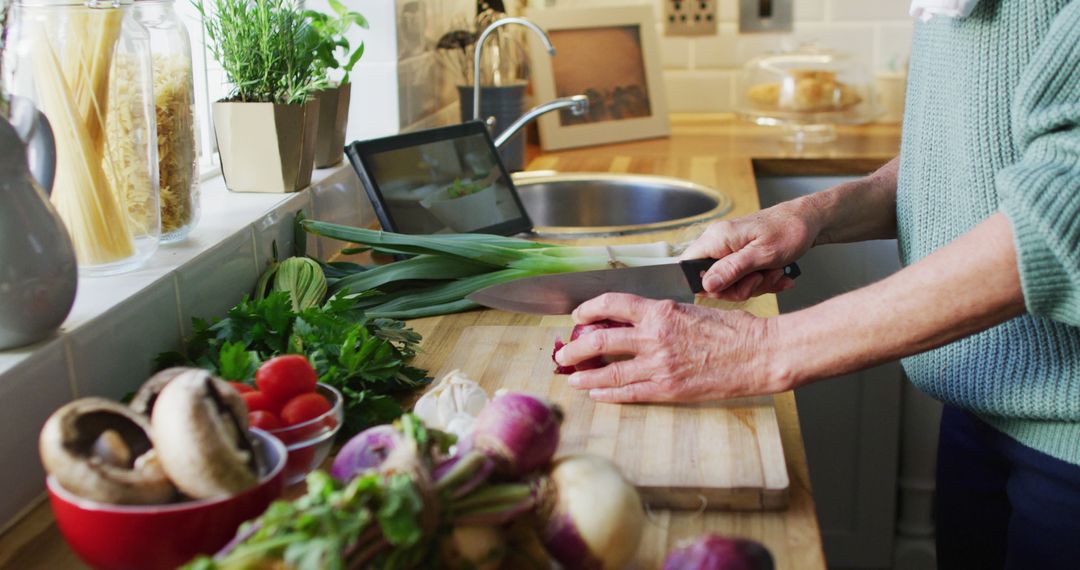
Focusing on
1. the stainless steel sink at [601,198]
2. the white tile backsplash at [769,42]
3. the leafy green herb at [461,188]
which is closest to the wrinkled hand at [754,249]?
the leafy green herb at [461,188]

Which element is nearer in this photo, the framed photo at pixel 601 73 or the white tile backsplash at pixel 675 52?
the framed photo at pixel 601 73

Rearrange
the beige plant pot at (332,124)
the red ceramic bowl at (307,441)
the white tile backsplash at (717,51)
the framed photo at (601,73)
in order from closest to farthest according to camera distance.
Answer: the red ceramic bowl at (307,441) < the beige plant pot at (332,124) < the framed photo at (601,73) < the white tile backsplash at (717,51)

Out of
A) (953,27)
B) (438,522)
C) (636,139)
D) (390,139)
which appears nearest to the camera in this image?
(438,522)

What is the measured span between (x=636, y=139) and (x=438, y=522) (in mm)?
2250

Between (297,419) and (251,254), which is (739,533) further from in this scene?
(251,254)

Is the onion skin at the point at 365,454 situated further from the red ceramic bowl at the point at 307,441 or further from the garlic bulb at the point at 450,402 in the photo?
the garlic bulb at the point at 450,402

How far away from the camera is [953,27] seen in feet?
3.95

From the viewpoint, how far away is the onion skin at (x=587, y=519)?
0.71m

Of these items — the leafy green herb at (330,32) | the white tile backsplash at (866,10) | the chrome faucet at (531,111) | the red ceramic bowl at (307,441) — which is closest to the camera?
the red ceramic bowl at (307,441)

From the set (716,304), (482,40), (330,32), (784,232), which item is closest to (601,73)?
(482,40)

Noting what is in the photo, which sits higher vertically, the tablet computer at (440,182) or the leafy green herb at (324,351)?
the tablet computer at (440,182)

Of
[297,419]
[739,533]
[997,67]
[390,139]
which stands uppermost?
[997,67]

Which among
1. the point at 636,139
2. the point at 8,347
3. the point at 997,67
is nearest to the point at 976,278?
the point at 997,67

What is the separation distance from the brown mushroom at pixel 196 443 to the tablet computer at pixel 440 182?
3.17 ft
